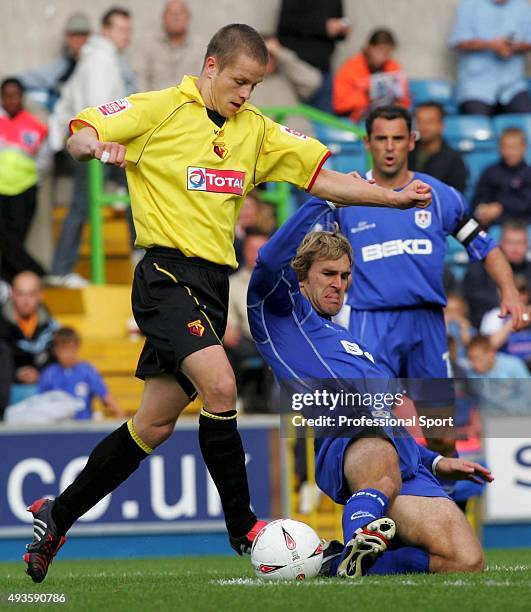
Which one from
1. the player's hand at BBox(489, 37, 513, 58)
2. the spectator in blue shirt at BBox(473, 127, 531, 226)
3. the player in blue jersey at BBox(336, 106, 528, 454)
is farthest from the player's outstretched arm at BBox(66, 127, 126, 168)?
the player's hand at BBox(489, 37, 513, 58)

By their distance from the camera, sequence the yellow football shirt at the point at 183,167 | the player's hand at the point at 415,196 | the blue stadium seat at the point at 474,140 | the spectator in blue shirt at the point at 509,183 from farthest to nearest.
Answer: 1. the blue stadium seat at the point at 474,140
2. the spectator in blue shirt at the point at 509,183
3. the yellow football shirt at the point at 183,167
4. the player's hand at the point at 415,196

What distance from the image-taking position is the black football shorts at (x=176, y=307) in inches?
229

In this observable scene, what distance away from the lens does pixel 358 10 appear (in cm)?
1584

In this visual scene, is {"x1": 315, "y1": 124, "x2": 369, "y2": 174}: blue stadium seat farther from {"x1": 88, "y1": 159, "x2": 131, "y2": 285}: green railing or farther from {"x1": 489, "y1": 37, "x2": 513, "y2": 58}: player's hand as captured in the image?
{"x1": 88, "y1": 159, "x2": 131, "y2": 285}: green railing

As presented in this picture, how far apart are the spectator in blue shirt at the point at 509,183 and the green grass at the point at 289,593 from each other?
7442 mm

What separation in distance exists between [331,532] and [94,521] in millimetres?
1674

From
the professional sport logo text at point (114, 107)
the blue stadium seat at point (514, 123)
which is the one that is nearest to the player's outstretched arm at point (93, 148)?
the professional sport logo text at point (114, 107)

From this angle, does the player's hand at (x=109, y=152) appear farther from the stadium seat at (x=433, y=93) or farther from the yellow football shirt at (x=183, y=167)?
the stadium seat at (x=433, y=93)

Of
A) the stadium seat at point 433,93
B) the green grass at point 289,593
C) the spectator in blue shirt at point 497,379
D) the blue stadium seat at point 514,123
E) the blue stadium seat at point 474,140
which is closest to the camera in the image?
the green grass at point 289,593

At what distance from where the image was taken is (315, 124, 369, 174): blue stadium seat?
13969mm

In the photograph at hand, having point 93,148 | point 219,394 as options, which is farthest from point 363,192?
point 93,148

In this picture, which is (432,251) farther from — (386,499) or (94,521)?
(94,521)

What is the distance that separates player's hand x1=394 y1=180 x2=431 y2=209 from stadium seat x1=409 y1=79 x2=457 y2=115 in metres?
9.32

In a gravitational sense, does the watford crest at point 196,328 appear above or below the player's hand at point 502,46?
below
